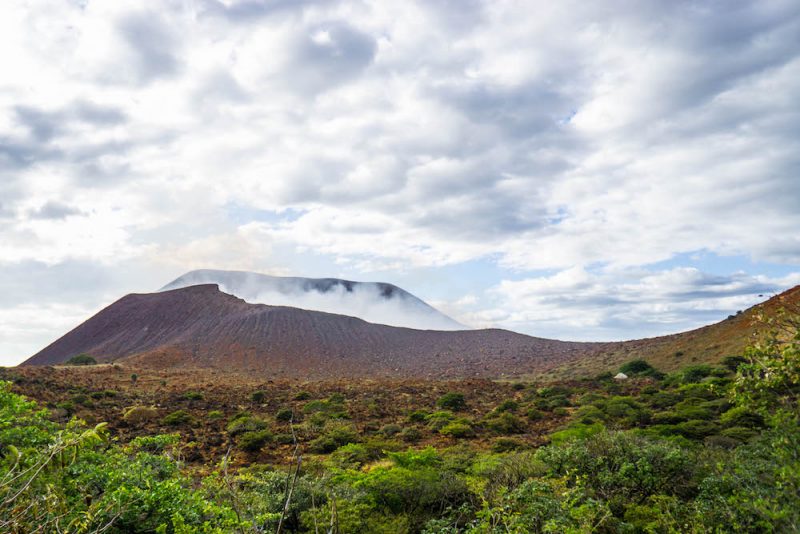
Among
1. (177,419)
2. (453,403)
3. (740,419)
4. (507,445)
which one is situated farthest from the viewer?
(453,403)

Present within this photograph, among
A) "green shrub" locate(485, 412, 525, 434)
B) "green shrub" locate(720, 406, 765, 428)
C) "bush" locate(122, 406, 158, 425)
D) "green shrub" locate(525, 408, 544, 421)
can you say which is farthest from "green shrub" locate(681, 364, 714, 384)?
"bush" locate(122, 406, 158, 425)

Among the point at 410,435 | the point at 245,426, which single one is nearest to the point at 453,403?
the point at 410,435

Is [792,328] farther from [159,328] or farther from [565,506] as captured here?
[159,328]

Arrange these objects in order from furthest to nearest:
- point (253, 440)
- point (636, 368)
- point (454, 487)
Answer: point (636, 368) → point (253, 440) → point (454, 487)

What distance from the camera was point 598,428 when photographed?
533 inches

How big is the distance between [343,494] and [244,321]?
74330 millimetres

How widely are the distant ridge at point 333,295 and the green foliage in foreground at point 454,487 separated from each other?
115 metres

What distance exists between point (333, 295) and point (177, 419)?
362ft

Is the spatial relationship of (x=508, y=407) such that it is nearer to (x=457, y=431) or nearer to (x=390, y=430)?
(x=457, y=431)

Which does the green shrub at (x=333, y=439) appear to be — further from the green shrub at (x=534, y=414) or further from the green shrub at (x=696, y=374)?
the green shrub at (x=696, y=374)

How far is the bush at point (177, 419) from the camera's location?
2226cm

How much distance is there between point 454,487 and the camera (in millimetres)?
8758

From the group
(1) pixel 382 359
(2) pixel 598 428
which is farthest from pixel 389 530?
(1) pixel 382 359

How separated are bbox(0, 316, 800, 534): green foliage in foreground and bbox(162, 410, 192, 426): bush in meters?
13.5
